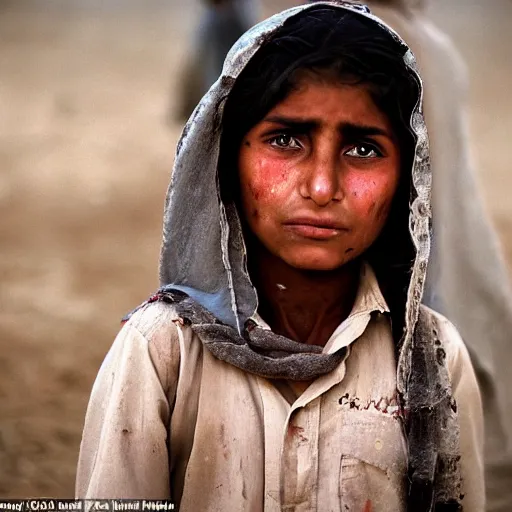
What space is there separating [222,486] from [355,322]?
1.17ft

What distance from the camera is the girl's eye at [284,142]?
1.52m

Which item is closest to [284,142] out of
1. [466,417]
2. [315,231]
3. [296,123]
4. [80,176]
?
[296,123]

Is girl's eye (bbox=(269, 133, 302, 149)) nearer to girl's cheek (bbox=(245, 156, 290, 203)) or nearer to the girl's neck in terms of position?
girl's cheek (bbox=(245, 156, 290, 203))

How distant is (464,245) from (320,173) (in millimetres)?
1713

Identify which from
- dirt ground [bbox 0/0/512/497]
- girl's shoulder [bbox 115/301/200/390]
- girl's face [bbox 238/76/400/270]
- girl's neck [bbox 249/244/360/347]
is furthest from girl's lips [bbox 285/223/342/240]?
dirt ground [bbox 0/0/512/497]

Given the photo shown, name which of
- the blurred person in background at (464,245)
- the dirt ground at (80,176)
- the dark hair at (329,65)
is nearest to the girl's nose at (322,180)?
the dark hair at (329,65)

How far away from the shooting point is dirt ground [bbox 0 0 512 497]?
3490 mm

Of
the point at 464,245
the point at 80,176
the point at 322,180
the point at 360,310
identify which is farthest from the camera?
the point at 80,176

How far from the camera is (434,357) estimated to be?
1632 millimetres

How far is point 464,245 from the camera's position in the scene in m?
3.09

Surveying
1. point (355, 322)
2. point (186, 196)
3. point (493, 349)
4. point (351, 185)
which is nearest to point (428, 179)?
point (351, 185)

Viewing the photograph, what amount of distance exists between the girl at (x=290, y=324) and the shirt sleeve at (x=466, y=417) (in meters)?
0.03

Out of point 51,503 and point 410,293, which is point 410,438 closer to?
point 410,293

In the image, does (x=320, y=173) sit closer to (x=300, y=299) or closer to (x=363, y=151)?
(x=363, y=151)
